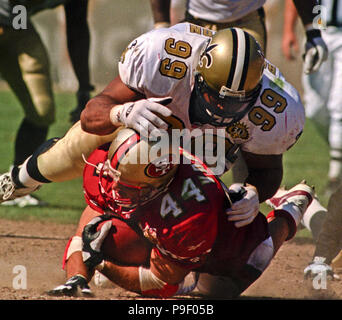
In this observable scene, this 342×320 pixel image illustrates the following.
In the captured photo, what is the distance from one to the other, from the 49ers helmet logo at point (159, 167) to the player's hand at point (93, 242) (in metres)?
0.49

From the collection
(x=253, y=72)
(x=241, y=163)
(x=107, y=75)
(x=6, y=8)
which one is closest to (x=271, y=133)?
(x=253, y=72)

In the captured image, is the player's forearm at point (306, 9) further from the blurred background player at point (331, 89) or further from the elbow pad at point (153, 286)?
the elbow pad at point (153, 286)

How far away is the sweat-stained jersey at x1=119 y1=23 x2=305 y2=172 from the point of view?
12.1 feet

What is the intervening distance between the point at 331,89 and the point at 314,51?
73.5 inches

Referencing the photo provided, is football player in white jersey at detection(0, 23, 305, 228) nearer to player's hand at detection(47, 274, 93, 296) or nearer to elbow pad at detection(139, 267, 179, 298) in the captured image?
elbow pad at detection(139, 267, 179, 298)

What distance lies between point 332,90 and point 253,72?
355 cm

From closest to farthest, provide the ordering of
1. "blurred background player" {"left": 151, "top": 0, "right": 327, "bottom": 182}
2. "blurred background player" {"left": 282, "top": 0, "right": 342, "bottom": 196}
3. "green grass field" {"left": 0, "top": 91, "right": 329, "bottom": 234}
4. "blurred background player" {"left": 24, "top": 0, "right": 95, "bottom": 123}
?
"blurred background player" {"left": 151, "top": 0, "right": 327, "bottom": 182}
"green grass field" {"left": 0, "top": 91, "right": 329, "bottom": 234}
"blurred background player" {"left": 282, "top": 0, "right": 342, "bottom": 196}
"blurred background player" {"left": 24, "top": 0, "right": 95, "bottom": 123}

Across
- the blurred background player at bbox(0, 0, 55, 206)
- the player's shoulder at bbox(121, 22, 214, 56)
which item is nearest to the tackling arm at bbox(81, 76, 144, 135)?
the player's shoulder at bbox(121, 22, 214, 56)

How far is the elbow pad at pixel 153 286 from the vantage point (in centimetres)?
367

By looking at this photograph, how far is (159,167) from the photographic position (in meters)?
3.37

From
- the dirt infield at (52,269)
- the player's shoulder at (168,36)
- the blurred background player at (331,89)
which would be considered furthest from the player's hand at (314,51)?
the blurred background player at (331,89)

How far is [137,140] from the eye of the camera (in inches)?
132

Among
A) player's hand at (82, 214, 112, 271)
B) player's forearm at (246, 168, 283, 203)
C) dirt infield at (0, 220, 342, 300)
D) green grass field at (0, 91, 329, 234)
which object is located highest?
player's forearm at (246, 168, 283, 203)

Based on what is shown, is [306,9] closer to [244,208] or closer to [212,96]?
[212,96]
